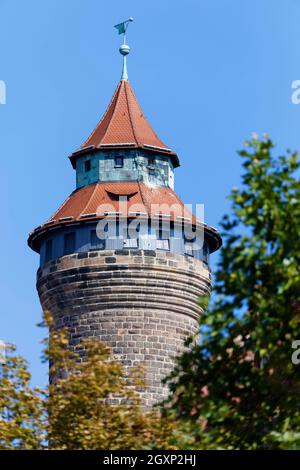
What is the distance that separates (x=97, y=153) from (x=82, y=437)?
28540 mm

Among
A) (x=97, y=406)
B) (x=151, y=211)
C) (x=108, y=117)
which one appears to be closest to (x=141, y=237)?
(x=151, y=211)

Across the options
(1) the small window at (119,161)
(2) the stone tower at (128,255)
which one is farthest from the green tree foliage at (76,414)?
(1) the small window at (119,161)

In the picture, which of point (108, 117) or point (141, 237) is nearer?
point (141, 237)

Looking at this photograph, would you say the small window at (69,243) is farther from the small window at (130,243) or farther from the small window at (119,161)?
the small window at (119,161)

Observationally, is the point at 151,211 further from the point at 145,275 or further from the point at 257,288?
the point at 257,288

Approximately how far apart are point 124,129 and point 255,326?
33.0 meters

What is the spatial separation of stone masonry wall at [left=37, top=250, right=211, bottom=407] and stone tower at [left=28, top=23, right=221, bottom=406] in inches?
1.3

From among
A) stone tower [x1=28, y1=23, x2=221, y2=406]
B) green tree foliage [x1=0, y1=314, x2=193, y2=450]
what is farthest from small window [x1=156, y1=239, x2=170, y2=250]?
green tree foliage [x1=0, y1=314, x2=193, y2=450]

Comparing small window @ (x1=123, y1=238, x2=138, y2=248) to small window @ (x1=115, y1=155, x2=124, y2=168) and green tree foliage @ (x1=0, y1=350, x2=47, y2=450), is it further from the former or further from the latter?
green tree foliage @ (x1=0, y1=350, x2=47, y2=450)

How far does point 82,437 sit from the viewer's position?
43656mm

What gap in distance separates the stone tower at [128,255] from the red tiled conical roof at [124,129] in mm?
71

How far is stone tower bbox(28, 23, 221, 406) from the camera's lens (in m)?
66.9

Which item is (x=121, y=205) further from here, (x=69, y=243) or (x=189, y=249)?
(x=189, y=249)

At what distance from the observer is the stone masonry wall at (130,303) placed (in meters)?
66.4
